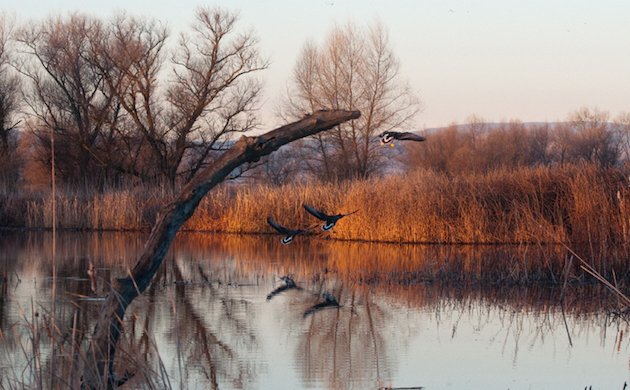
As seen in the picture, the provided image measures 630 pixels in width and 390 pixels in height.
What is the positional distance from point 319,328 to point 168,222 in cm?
414

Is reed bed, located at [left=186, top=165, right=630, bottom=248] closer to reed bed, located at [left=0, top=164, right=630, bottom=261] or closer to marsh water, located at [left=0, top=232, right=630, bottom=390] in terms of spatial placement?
reed bed, located at [left=0, top=164, right=630, bottom=261]

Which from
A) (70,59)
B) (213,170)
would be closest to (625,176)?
(213,170)

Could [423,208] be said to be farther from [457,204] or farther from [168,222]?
[168,222]

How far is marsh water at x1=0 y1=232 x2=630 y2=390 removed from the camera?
24.4 feet

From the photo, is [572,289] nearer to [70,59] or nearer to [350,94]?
[70,59]

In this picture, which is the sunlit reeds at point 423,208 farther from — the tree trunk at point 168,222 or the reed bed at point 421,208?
the tree trunk at point 168,222

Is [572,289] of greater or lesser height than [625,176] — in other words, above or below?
below

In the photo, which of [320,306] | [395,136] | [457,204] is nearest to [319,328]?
[320,306]

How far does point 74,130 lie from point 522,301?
2897 cm

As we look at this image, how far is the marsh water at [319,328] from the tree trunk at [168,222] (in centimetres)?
15

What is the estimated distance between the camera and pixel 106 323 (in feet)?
18.5

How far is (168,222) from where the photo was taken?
5996 millimetres

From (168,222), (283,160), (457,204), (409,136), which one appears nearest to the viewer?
(168,222)

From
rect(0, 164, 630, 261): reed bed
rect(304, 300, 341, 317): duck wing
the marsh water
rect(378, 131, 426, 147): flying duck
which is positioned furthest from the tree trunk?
rect(0, 164, 630, 261): reed bed
